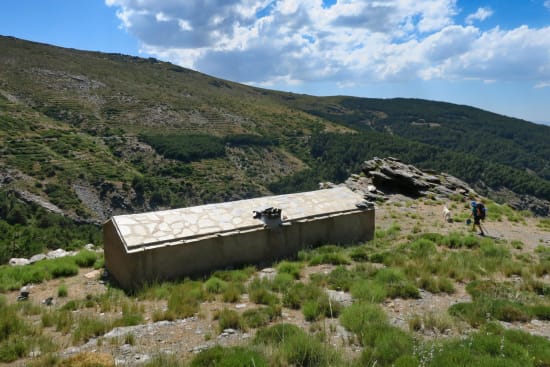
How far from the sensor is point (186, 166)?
7806 cm

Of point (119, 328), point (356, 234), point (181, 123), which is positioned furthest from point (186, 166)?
point (119, 328)

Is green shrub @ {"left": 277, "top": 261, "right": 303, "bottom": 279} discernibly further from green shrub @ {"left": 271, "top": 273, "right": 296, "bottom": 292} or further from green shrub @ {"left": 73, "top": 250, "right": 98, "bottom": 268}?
green shrub @ {"left": 73, "top": 250, "right": 98, "bottom": 268}

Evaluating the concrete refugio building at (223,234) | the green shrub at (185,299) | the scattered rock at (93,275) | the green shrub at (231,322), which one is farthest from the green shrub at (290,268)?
the scattered rock at (93,275)

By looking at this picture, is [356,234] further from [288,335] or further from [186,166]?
[186,166]

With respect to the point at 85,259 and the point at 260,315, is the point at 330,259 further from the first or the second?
the point at 85,259

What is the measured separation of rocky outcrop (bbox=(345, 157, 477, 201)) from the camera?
91.5 ft

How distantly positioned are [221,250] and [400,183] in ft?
64.9

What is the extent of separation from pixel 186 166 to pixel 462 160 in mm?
62601

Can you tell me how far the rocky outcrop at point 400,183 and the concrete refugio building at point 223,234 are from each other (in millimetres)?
12185

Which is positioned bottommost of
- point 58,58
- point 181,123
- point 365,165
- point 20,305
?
point 20,305

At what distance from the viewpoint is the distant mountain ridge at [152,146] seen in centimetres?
6003

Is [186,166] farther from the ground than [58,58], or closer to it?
closer to it

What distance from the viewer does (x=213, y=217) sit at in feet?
41.8

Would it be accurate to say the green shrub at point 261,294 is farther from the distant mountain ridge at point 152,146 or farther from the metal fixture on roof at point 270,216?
the distant mountain ridge at point 152,146
